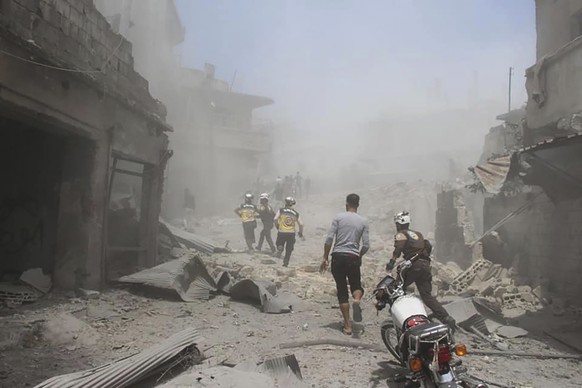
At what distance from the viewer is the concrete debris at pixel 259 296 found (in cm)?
673

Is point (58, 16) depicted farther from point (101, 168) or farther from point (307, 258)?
point (307, 258)

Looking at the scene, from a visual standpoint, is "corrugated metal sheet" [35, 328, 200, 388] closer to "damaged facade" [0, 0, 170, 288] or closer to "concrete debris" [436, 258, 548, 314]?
"damaged facade" [0, 0, 170, 288]

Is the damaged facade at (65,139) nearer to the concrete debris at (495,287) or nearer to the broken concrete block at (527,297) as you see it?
the concrete debris at (495,287)

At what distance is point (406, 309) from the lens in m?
3.81

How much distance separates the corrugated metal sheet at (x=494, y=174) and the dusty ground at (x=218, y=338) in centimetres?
282

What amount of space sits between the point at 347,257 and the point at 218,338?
1.95 metres

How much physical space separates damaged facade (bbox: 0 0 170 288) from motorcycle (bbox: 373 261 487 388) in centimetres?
510

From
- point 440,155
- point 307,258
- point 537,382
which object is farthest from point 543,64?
point 440,155

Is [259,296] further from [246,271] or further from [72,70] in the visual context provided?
[72,70]

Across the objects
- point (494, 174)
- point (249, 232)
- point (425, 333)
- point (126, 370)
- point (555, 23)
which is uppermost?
point (555, 23)

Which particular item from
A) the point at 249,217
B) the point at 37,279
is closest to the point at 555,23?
the point at 249,217

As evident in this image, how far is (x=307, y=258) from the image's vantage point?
1350cm

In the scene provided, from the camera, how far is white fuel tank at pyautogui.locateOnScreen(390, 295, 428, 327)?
3.75 m

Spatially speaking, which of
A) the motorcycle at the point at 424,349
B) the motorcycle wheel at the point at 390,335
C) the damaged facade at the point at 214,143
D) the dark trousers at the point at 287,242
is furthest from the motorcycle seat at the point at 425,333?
the damaged facade at the point at 214,143
